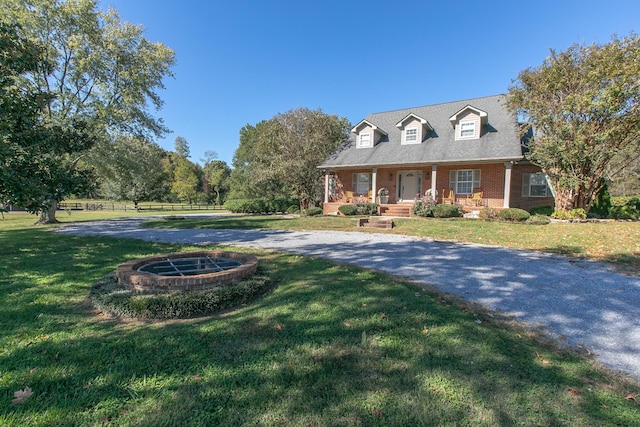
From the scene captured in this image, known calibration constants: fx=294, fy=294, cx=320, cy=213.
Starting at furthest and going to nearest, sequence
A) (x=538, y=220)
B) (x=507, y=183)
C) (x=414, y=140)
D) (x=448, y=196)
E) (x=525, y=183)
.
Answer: (x=414, y=140) < (x=448, y=196) < (x=525, y=183) < (x=507, y=183) < (x=538, y=220)

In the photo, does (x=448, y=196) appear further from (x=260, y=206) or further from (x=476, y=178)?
(x=260, y=206)

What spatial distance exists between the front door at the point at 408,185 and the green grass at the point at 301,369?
51.2ft

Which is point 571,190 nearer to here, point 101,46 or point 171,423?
point 171,423

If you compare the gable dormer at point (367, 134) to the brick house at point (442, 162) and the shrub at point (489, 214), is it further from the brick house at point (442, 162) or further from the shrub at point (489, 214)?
the shrub at point (489, 214)

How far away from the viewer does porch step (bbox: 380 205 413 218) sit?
16.3 metres

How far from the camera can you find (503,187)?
1587 centimetres

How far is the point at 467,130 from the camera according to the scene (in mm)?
17062

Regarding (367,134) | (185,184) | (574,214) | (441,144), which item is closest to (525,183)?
(574,214)

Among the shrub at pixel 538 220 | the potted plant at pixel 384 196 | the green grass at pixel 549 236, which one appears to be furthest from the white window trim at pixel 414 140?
the shrub at pixel 538 220

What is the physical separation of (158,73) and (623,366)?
21.7 meters

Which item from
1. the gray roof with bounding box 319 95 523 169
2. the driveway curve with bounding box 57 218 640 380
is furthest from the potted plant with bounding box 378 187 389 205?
the driveway curve with bounding box 57 218 640 380

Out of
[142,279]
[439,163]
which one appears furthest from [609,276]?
[439,163]

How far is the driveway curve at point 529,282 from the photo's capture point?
3322mm

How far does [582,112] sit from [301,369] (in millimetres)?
15795
